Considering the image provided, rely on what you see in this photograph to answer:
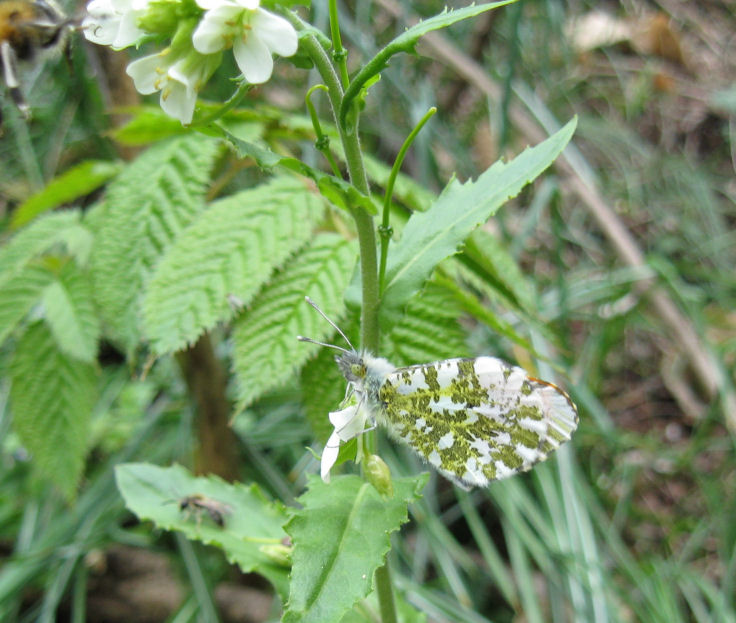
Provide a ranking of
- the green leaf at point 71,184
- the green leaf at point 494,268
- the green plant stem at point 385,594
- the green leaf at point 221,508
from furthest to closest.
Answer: the green leaf at point 71,184 → the green leaf at point 494,268 → the green leaf at point 221,508 → the green plant stem at point 385,594

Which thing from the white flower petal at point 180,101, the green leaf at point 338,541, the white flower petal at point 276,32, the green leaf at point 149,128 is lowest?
the green leaf at point 338,541

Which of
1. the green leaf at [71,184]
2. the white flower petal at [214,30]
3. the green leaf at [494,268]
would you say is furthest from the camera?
the green leaf at [71,184]

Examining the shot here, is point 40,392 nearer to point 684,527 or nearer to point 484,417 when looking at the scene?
point 484,417

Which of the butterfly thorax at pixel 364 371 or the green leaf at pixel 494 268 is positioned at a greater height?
the butterfly thorax at pixel 364 371

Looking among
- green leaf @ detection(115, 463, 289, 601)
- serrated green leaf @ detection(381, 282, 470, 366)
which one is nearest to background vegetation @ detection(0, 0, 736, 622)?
serrated green leaf @ detection(381, 282, 470, 366)

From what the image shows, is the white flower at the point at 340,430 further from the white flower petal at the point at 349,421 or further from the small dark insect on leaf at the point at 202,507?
the small dark insect on leaf at the point at 202,507

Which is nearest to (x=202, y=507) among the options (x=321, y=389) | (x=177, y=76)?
(x=321, y=389)

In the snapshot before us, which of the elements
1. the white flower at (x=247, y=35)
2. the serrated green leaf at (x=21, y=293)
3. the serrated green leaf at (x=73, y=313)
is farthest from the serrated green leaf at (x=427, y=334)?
the serrated green leaf at (x=21, y=293)

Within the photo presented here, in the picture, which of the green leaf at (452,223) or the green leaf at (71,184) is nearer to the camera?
the green leaf at (452,223)
